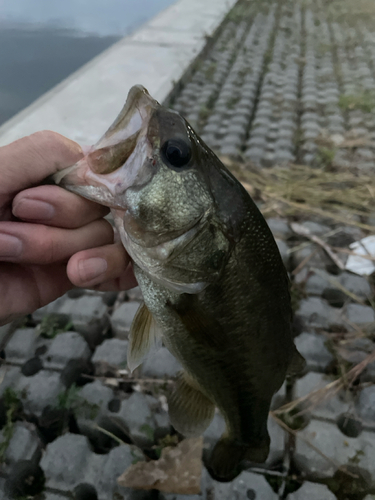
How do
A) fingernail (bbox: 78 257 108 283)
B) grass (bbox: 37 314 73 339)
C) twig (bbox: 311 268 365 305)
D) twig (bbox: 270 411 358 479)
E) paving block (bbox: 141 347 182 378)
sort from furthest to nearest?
twig (bbox: 311 268 365 305)
grass (bbox: 37 314 73 339)
paving block (bbox: 141 347 182 378)
twig (bbox: 270 411 358 479)
fingernail (bbox: 78 257 108 283)

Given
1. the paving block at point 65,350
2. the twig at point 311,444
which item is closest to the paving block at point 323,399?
the twig at point 311,444

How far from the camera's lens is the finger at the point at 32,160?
0.99m

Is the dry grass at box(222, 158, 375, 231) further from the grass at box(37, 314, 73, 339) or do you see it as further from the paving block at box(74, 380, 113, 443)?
the paving block at box(74, 380, 113, 443)

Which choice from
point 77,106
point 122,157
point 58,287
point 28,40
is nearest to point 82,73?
point 77,106

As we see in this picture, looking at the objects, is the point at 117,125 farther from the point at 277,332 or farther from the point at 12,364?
the point at 12,364

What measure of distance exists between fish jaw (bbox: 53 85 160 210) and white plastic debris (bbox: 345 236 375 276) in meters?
1.80

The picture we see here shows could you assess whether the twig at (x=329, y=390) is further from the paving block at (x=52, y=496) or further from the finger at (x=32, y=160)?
the finger at (x=32, y=160)

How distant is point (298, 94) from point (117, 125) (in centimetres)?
410

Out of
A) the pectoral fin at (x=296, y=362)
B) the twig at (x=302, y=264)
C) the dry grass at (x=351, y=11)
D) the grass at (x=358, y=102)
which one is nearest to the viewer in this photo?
the pectoral fin at (x=296, y=362)

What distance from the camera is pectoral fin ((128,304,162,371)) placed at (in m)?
1.14

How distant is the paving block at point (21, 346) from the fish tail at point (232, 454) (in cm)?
100

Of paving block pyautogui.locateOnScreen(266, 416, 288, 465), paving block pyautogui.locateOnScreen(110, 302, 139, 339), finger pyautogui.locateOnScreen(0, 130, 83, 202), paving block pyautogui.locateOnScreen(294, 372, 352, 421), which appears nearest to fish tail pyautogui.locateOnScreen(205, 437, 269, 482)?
paving block pyautogui.locateOnScreen(266, 416, 288, 465)

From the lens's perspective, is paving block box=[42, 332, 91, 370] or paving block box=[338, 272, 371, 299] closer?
paving block box=[42, 332, 91, 370]

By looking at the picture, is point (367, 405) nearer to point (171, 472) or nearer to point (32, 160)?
point (171, 472)
